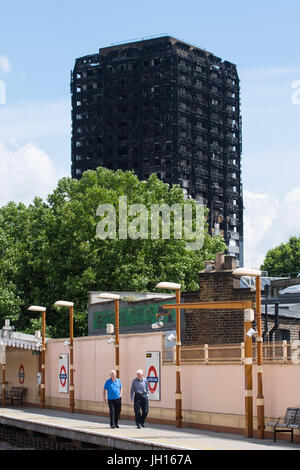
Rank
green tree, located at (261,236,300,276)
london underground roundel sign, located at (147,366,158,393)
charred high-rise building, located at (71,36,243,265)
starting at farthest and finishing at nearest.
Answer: charred high-rise building, located at (71,36,243,265)
green tree, located at (261,236,300,276)
london underground roundel sign, located at (147,366,158,393)

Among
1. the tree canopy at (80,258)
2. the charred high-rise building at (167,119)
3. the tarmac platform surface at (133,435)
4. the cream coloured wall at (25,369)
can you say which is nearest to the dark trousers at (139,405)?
the tarmac platform surface at (133,435)

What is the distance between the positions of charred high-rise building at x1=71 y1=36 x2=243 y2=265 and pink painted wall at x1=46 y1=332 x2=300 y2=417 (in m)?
95.1

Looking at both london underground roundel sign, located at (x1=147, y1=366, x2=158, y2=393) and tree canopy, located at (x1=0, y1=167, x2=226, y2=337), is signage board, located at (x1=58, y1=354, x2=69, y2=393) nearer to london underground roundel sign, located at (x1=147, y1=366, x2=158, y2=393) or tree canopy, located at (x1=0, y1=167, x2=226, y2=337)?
london underground roundel sign, located at (x1=147, y1=366, x2=158, y2=393)

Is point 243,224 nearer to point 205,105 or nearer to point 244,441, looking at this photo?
point 205,105

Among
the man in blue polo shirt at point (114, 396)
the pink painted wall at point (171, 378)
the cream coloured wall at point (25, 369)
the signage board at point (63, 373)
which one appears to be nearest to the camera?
the pink painted wall at point (171, 378)

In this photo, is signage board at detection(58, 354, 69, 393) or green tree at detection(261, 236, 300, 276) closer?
signage board at detection(58, 354, 69, 393)

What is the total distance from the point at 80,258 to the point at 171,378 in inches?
1164

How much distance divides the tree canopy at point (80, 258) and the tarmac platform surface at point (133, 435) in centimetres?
2401

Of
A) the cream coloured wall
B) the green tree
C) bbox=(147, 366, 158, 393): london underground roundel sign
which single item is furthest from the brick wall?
the green tree

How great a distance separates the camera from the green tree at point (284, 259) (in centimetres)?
9338

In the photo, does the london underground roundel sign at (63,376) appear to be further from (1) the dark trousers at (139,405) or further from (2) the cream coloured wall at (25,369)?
(1) the dark trousers at (139,405)

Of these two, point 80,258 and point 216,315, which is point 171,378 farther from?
point 80,258

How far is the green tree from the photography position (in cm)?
9338

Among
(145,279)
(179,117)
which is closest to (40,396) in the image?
(145,279)
